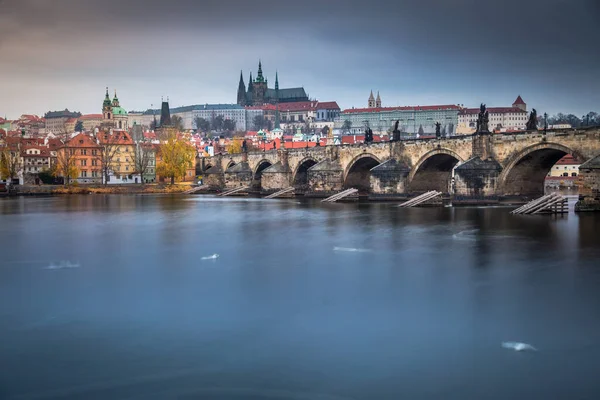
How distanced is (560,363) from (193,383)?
4.54 metres

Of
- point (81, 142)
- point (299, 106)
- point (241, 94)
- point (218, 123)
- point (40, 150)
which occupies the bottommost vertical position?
point (40, 150)

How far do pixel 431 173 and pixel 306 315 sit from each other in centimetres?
2627

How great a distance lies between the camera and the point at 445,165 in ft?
116

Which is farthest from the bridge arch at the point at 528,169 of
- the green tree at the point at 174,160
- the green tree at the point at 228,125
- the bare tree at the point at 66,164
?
the green tree at the point at 228,125

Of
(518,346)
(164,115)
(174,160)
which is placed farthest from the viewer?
(164,115)

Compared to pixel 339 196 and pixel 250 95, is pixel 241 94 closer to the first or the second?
pixel 250 95

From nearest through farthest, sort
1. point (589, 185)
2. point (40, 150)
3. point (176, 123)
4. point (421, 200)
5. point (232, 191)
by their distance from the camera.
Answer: point (589, 185)
point (421, 200)
point (232, 191)
point (40, 150)
point (176, 123)

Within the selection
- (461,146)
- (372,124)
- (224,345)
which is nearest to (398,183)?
(461,146)

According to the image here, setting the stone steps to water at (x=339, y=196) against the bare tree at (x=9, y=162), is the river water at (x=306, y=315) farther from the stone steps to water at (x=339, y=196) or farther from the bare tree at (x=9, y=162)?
the bare tree at (x=9, y=162)

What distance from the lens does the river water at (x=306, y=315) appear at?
7.32 metres

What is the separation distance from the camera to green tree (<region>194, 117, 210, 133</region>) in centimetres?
16550

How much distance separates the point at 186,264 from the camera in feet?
50.2

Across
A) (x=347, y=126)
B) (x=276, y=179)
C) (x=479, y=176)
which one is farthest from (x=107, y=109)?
(x=479, y=176)

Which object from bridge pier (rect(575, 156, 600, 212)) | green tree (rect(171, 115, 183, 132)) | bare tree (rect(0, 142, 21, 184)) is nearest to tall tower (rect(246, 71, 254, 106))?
green tree (rect(171, 115, 183, 132))
